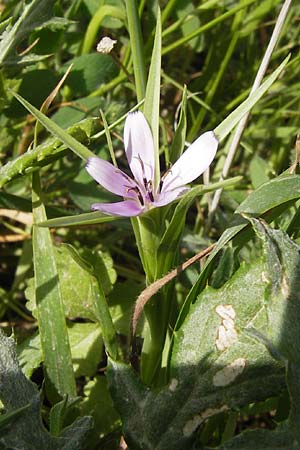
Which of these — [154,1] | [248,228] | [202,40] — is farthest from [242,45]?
[248,228]

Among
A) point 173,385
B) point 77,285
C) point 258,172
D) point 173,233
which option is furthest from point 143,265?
point 258,172

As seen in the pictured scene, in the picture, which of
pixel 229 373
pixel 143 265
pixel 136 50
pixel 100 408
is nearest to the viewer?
pixel 229 373

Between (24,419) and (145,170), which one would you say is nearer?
(24,419)

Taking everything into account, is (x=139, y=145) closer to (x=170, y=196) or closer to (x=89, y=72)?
(x=170, y=196)

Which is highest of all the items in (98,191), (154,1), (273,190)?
(154,1)

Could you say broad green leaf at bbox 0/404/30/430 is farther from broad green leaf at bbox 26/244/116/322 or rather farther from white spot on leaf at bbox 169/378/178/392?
broad green leaf at bbox 26/244/116/322

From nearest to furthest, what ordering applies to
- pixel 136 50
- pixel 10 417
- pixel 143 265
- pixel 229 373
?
pixel 10 417
pixel 229 373
pixel 143 265
pixel 136 50

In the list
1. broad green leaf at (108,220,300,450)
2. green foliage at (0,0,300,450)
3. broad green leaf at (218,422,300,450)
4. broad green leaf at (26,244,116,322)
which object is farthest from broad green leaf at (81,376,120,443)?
broad green leaf at (218,422,300,450)

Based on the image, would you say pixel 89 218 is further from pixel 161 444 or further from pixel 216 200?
pixel 216 200

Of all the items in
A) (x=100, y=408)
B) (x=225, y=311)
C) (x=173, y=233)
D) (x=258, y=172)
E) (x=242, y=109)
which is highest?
(x=242, y=109)
